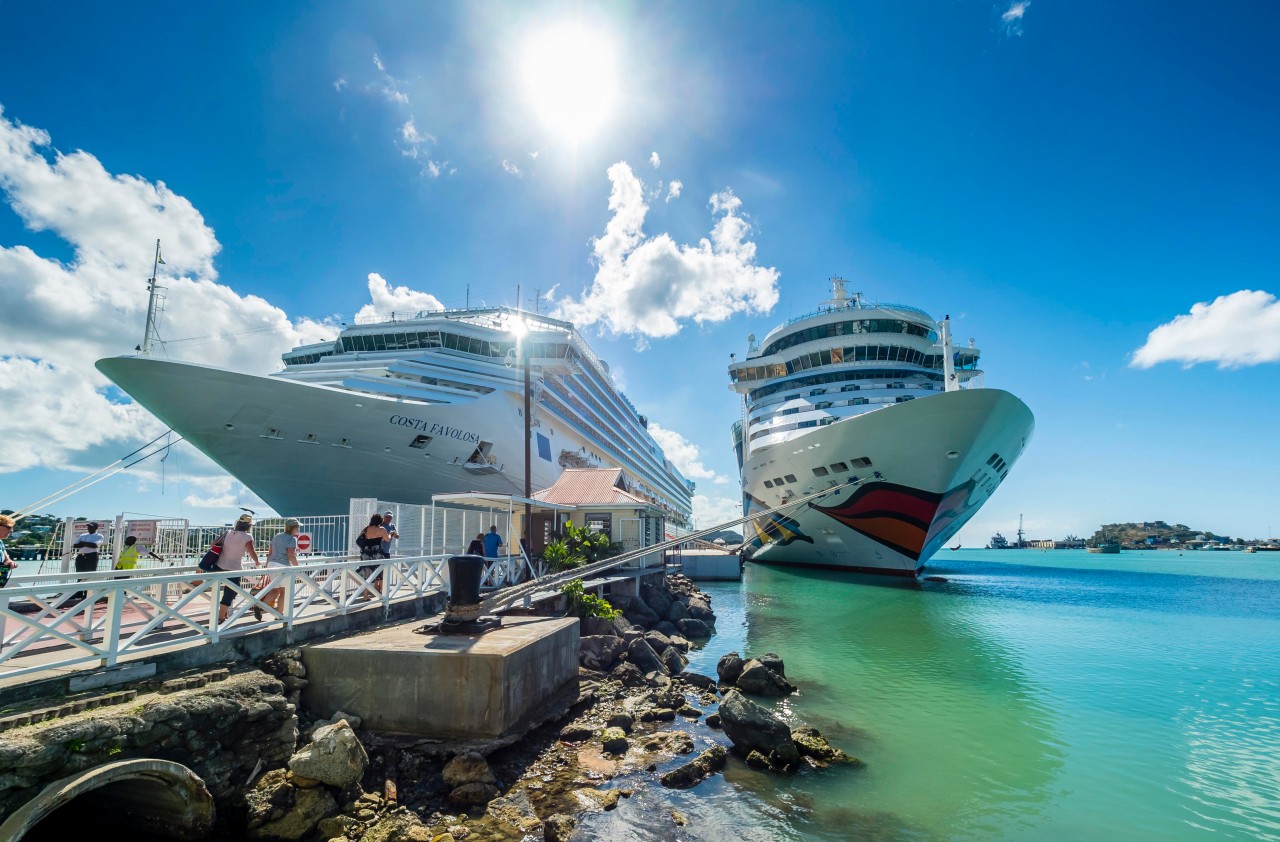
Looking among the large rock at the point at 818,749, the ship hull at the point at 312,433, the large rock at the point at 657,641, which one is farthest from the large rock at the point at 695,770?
the ship hull at the point at 312,433

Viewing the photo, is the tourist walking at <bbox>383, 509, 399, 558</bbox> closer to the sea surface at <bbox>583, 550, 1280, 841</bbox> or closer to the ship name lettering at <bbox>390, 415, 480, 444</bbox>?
the sea surface at <bbox>583, 550, 1280, 841</bbox>

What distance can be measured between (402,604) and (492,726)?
169 inches

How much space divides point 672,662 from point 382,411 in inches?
627

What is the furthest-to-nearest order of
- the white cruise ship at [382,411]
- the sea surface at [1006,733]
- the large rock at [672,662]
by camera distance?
the white cruise ship at [382,411] → the large rock at [672,662] → the sea surface at [1006,733]

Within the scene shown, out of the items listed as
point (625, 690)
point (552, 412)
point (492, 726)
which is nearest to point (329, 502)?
point (552, 412)

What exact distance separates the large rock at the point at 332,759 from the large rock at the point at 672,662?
26.9 feet

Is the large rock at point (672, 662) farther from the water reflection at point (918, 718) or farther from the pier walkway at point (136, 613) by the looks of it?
the pier walkway at point (136, 613)

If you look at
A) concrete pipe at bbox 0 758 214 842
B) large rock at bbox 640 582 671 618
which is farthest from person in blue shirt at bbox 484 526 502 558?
concrete pipe at bbox 0 758 214 842

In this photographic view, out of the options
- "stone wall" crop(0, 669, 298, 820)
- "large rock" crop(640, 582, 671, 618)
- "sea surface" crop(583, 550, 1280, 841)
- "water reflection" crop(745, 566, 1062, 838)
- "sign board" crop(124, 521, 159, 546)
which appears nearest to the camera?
"stone wall" crop(0, 669, 298, 820)

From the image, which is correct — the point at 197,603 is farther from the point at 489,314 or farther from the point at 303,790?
the point at 489,314

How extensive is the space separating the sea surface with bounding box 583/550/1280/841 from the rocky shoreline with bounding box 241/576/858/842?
0.38 meters

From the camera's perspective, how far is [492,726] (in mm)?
7516

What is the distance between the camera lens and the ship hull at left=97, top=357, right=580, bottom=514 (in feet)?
67.5

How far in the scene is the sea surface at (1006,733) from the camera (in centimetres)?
715
